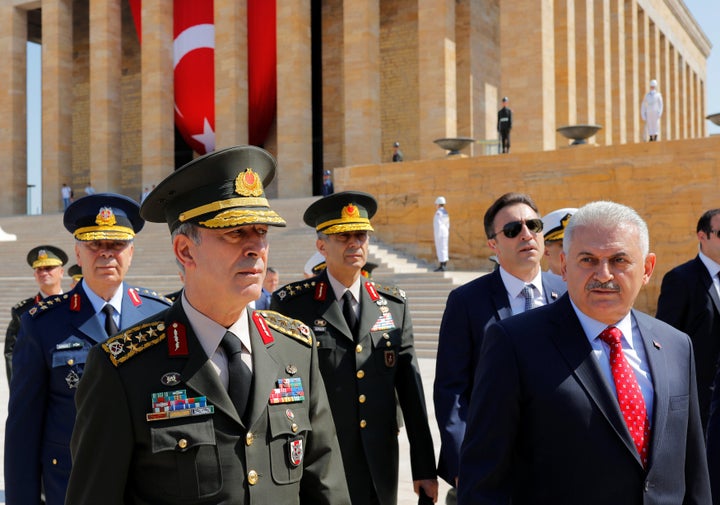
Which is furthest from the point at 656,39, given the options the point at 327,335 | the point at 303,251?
the point at 327,335

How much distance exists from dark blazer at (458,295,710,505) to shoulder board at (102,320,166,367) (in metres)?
0.87

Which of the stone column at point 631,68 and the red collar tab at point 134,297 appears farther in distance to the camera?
the stone column at point 631,68

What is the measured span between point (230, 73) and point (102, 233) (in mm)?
23706

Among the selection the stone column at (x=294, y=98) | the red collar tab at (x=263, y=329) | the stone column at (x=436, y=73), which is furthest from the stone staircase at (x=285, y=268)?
the red collar tab at (x=263, y=329)

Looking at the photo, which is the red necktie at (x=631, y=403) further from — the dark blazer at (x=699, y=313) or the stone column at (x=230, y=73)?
the stone column at (x=230, y=73)

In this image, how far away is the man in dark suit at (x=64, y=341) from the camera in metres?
2.75

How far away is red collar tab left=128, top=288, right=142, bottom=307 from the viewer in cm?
334

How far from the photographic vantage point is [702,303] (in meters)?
4.39

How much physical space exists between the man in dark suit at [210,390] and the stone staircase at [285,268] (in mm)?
10005

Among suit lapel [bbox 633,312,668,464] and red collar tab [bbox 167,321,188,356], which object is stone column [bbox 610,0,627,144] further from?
red collar tab [bbox 167,321,188,356]

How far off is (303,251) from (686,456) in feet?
49.7

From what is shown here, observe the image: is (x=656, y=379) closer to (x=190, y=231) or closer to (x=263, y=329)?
(x=263, y=329)

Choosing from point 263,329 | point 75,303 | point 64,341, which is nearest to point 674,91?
point 75,303

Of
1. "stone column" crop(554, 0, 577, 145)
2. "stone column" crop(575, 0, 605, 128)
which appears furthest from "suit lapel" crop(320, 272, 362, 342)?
"stone column" crop(575, 0, 605, 128)
